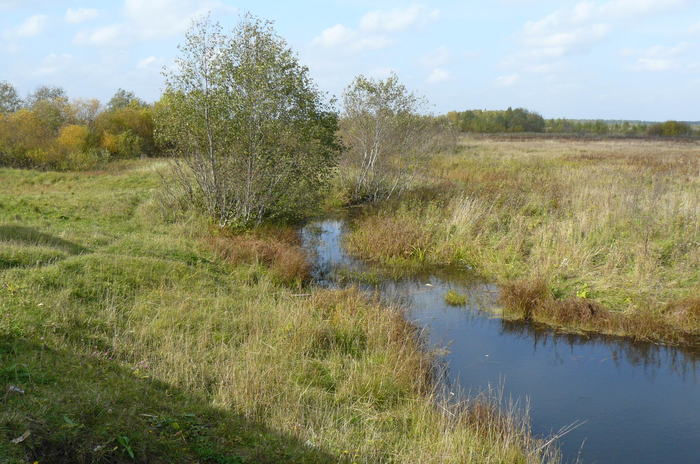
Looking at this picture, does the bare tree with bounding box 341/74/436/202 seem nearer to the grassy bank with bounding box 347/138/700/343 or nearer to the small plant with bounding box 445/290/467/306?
the grassy bank with bounding box 347/138/700/343

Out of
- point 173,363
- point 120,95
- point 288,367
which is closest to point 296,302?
point 288,367

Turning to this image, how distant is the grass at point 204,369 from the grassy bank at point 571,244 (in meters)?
3.60

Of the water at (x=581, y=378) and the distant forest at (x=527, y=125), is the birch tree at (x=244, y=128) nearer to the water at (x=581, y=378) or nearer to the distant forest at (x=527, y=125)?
the water at (x=581, y=378)

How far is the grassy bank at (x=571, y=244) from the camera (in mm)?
10375

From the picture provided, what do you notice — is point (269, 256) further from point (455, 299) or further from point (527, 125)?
point (527, 125)

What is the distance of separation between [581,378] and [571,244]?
526cm

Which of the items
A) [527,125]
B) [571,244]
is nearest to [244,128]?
[571,244]

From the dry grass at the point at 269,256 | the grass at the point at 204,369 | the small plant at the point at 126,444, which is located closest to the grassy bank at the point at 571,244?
the dry grass at the point at 269,256

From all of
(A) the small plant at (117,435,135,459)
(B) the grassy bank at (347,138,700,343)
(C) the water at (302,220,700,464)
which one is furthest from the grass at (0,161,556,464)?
(B) the grassy bank at (347,138,700,343)

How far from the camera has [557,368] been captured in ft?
28.5

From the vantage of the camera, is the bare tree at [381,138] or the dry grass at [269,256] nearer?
the dry grass at [269,256]

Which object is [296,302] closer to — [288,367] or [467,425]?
[288,367]

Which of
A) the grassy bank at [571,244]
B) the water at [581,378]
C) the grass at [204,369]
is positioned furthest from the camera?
the grassy bank at [571,244]

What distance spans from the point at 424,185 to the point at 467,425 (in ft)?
57.6
